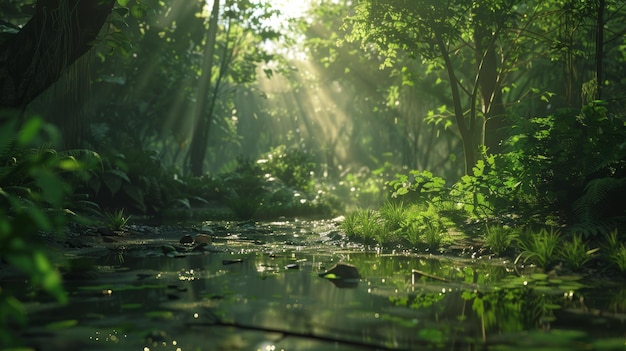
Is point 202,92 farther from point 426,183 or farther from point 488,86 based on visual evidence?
point 426,183

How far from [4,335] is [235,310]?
2287 millimetres

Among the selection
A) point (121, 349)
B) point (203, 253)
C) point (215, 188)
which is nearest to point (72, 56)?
point (203, 253)

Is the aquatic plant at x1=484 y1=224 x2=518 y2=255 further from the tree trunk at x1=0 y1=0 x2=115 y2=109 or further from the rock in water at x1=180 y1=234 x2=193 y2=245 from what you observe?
the tree trunk at x1=0 y1=0 x2=115 y2=109

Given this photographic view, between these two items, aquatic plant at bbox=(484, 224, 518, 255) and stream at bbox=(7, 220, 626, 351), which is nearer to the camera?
stream at bbox=(7, 220, 626, 351)

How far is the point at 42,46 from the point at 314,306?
511 centimetres

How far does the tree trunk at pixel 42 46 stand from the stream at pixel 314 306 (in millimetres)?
2092

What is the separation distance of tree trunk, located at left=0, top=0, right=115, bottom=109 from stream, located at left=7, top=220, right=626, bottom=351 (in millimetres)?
2092

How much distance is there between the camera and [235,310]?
4715 mm

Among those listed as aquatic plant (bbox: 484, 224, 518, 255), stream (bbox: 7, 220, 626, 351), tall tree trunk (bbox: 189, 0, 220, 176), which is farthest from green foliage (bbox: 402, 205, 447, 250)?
tall tree trunk (bbox: 189, 0, 220, 176)

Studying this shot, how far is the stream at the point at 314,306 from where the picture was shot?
3.86 metres

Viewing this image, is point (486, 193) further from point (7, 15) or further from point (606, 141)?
point (7, 15)

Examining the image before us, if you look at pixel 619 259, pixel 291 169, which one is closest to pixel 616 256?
pixel 619 259

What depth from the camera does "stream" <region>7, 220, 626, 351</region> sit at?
12.6ft

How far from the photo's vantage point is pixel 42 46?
7.99 metres
